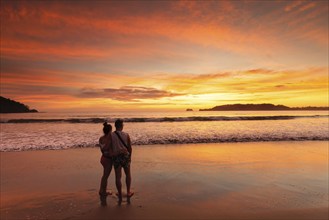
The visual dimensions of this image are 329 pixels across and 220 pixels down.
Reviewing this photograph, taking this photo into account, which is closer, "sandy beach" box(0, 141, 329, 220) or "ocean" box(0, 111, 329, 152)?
"sandy beach" box(0, 141, 329, 220)

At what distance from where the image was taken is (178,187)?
8.44m

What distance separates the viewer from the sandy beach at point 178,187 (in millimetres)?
6309

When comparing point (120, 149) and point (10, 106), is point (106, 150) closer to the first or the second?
point (120, 149)

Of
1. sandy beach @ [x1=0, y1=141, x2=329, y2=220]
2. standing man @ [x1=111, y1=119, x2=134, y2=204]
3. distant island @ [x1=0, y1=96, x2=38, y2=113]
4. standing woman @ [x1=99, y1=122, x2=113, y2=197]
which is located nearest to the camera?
sandy beach @ [x1=0, y1=141, x2=329, y2=220]

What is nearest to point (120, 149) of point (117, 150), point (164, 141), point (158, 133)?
point (117, 150)

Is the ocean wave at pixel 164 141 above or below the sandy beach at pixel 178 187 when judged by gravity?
above

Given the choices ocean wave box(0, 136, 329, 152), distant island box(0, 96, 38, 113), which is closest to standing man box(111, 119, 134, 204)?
ocean wave box(0, 136, 329, 152)

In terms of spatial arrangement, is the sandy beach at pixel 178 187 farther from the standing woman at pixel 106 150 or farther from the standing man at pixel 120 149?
the standing man at pixel 120 149

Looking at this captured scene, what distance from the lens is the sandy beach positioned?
6.31 metres

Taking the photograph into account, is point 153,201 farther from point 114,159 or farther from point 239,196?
point 239,196

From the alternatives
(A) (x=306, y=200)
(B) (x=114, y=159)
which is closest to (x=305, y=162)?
(A) (x=306, y=200)

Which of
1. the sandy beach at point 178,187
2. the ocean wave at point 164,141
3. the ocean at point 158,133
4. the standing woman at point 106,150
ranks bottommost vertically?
the sandy beach at point 178,187

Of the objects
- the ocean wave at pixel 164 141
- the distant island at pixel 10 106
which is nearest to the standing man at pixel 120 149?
the ocean wave at pixel 164 141

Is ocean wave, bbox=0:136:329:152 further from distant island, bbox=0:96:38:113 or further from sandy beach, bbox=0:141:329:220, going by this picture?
distant island, bbox=0:96:38:113
